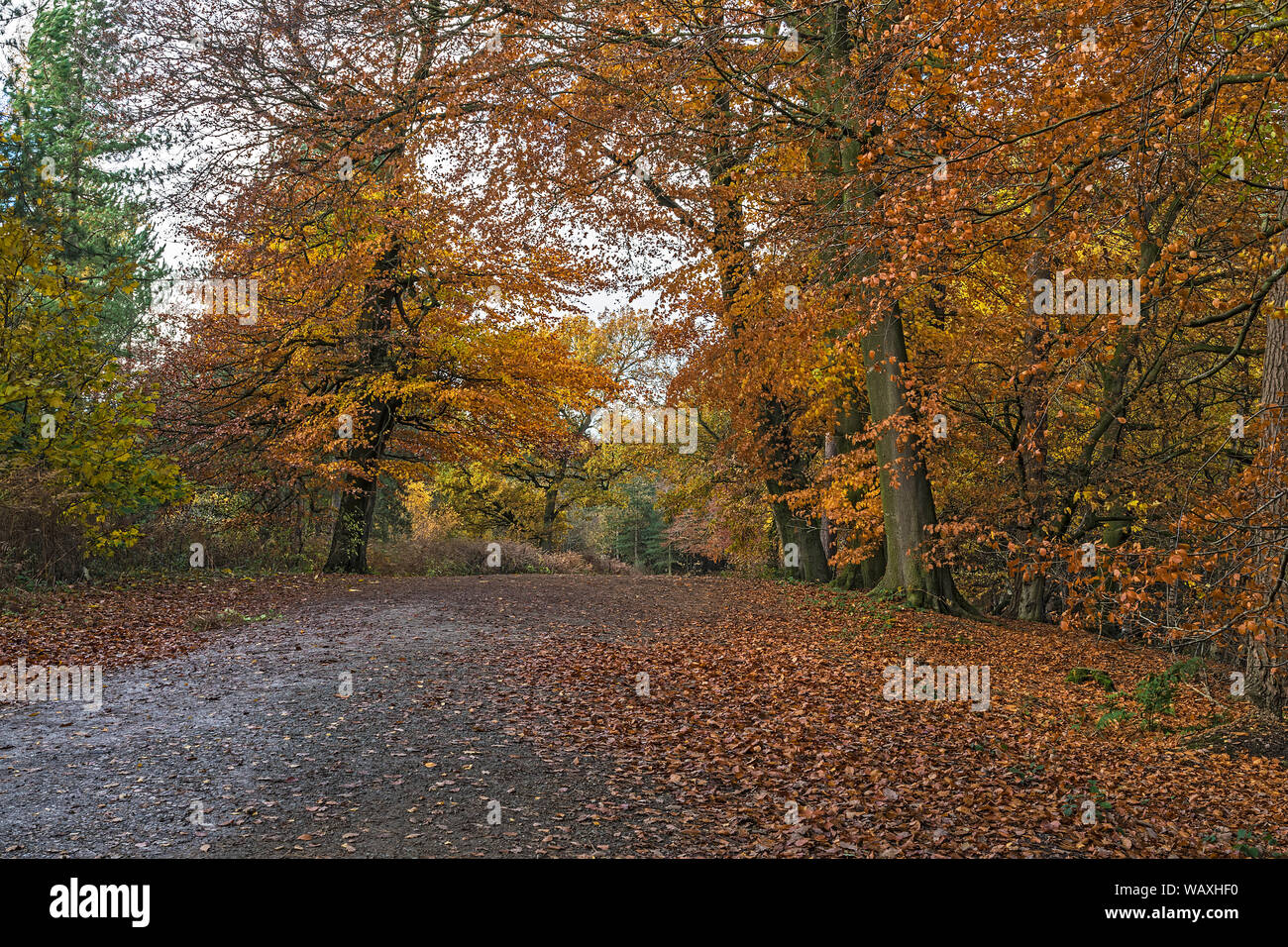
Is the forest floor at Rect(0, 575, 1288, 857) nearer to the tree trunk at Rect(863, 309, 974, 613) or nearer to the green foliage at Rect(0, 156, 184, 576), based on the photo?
the green foliage at Rect(0, 156, 184, 576)

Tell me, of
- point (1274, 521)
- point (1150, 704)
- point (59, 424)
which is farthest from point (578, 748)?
point (59, 424)

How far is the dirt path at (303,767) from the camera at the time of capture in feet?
16.4

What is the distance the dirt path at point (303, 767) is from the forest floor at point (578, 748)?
0.03 m

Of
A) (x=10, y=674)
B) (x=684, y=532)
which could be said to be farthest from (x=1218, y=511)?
(x=684, y=532)

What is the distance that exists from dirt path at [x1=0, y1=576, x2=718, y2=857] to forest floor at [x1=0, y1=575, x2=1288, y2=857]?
3 centimetres

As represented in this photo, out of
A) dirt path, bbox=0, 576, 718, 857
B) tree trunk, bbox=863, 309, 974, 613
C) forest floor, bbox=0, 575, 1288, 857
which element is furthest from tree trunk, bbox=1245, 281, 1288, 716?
tree trunk, bbox=863, 309, 974, 613

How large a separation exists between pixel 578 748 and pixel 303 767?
204cm

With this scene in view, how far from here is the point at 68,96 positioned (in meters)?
19.3

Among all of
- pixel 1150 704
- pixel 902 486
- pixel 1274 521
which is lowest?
pixel 1150 704

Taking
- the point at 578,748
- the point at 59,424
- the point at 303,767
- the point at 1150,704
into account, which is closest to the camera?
the point at 303,767

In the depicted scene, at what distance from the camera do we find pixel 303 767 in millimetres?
6035

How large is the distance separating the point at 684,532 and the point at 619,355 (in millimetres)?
8002

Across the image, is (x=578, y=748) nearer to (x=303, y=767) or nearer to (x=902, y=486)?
(x=303, y=767)
